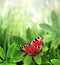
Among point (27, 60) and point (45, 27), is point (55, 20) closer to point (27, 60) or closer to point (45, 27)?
point (45, 27)

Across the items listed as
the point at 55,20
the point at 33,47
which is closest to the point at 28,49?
the point at 33,47

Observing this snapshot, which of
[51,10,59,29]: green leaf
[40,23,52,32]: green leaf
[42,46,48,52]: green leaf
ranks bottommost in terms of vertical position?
[42,46,48,52]: green leaf

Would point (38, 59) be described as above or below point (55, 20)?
below

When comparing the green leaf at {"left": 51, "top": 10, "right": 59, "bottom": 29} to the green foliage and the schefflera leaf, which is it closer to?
the green foliage

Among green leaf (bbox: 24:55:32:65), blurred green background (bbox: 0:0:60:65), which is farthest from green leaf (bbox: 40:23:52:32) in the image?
green leaf (bbox: 24:55:32:65)

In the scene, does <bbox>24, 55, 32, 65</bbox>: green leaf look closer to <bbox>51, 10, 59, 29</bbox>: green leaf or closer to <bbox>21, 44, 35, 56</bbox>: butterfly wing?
<bbox>21, 44, 35, 56</bbox>: butterfly wing

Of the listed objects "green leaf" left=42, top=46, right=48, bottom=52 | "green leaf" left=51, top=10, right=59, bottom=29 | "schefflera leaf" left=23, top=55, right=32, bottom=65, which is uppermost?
"green leaf" left=51, top=10, right=59, bottom=29

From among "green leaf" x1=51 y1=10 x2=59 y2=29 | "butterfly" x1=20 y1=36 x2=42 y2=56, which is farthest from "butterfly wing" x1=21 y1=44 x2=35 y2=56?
"green leaf" x1=51 y1=10 x2=59 y2=29

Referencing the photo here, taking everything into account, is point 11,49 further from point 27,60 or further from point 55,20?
point 55,20

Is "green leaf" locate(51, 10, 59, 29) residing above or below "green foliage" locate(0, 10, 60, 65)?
above
